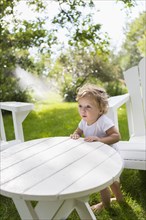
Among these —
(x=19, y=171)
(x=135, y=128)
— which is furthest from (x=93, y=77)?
(x=19, y=171)

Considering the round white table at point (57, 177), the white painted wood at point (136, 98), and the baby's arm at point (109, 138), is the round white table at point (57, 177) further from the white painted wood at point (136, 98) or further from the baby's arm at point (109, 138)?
the white painted wood at point (136, 98)

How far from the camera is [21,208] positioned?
57.8 inches

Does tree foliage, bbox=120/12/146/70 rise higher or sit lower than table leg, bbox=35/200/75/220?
higher

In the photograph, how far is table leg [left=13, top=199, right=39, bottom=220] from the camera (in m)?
1.43

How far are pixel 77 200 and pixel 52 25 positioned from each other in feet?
14.7

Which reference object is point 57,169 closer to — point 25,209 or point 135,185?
point 25,209

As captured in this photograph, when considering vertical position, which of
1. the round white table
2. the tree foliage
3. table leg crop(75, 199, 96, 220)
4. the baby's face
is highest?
the tree foliage

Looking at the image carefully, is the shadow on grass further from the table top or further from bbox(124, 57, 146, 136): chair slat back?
the table top

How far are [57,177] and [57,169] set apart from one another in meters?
0.10

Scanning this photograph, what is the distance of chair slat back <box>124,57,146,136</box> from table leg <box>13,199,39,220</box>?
1666 millimetres

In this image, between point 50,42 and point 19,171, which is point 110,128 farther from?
point 50,42

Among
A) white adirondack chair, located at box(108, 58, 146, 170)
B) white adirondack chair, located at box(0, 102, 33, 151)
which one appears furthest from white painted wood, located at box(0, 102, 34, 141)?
white adirondack chair, located at box(108, 58, 146, 170)

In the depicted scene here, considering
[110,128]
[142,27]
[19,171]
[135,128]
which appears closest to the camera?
[19,171]

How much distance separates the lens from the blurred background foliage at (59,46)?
16.8 ft
